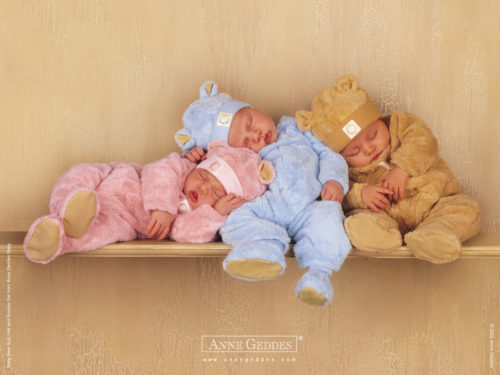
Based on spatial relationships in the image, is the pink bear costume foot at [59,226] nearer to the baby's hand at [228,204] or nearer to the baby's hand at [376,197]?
the baby's hand at [228,204]

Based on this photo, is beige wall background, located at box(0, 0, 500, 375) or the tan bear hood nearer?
the tan bear hood

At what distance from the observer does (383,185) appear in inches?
51.9

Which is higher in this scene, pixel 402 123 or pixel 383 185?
pixel 402 123

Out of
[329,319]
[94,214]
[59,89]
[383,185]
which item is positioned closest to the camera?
[94,214]

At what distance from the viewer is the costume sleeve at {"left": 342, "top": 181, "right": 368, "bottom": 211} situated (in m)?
1.33

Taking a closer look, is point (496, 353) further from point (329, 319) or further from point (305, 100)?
point (305, 100)

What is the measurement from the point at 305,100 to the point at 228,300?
1.92ft

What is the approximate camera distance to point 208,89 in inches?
54.9

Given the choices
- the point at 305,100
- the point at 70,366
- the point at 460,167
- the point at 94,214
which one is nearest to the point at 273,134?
the point at 305,100

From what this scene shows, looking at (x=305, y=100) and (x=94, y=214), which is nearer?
(x=94, y=214)

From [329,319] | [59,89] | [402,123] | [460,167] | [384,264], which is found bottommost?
[329,319]

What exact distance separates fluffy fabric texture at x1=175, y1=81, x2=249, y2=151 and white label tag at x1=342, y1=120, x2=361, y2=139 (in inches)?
9.5

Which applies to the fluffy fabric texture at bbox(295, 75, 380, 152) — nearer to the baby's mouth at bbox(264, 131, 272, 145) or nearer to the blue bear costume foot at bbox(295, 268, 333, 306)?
the baby's mouth at bbox(264, 131, 272, 145)

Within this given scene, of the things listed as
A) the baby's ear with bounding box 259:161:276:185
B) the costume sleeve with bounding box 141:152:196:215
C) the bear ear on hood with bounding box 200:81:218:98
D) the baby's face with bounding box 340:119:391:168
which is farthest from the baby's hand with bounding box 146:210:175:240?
the baby's face with bounding box 340:119:391:168
